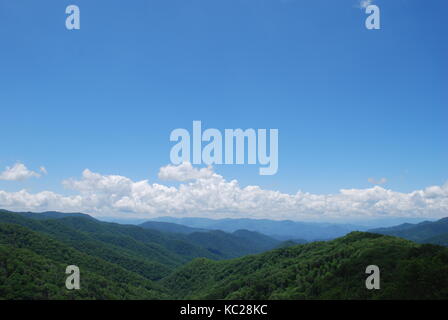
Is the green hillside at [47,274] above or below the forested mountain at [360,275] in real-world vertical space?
below

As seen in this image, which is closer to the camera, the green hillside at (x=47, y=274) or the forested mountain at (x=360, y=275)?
the forested mountain at (x=360, y=275)

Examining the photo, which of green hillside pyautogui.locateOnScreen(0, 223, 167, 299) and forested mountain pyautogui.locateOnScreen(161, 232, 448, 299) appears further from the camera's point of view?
green hillside pyautogui.locateOnScreen(0, 223, 167, 299)

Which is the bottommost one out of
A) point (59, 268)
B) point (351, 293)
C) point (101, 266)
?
point (101, 266)

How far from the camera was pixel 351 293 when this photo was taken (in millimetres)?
63531

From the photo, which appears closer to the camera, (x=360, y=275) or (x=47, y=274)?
(x=360, y=275)

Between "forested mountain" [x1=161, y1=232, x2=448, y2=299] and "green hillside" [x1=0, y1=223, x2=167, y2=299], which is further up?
"forested mountain" [x1=161, y1=232, x2=448, y2=299]

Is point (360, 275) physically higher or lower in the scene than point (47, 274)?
higher

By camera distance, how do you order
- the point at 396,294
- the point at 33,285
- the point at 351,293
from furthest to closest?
the point at 33,285, the point at 351,293, the point at 396,294
